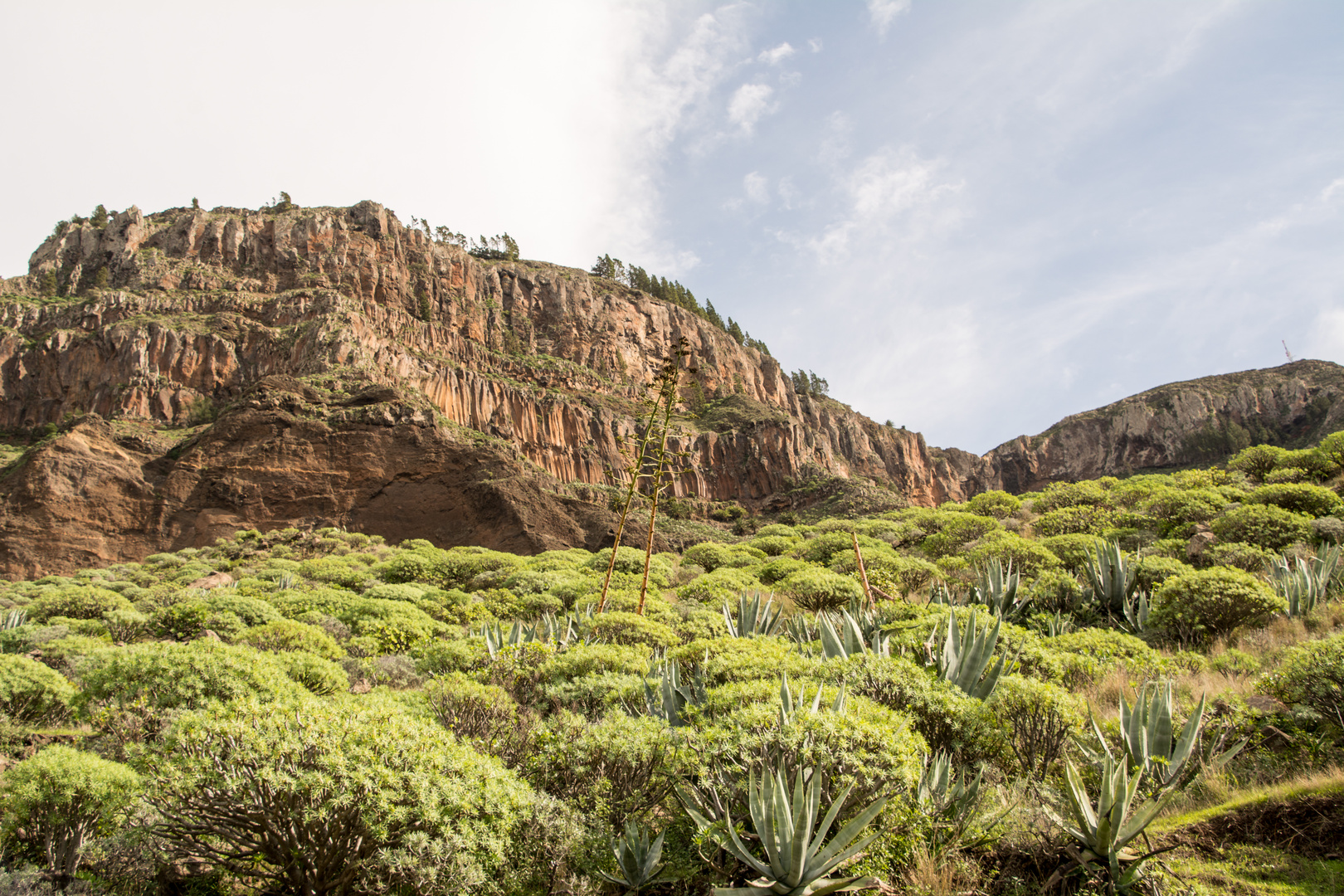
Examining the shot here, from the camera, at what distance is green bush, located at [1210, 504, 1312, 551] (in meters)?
13.2

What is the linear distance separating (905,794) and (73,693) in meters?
9.18

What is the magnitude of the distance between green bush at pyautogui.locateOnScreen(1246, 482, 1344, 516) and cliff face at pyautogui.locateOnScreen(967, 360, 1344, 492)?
65954 mm

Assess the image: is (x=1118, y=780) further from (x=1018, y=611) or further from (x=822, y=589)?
(x=822, y=589)

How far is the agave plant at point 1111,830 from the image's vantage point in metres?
3.83

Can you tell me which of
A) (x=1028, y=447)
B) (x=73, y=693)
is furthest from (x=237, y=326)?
(x=1028, y=447)

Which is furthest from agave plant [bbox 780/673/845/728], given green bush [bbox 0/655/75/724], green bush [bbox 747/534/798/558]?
green bush [bbox 747/534/798/558]

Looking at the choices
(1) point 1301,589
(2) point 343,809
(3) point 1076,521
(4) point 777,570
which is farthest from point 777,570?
(2) point 343,809

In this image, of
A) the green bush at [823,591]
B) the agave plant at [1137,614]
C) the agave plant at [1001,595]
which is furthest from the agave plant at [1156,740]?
the green bush at [823,591]

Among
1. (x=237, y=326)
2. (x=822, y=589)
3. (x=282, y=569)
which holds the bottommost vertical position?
(x=822, y=589)

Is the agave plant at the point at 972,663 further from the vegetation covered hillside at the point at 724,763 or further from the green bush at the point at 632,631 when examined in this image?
the green bush at the point at 632,631

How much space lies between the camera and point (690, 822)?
4.89 meters

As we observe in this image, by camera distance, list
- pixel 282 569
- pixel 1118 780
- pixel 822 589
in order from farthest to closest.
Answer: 1. pixel 282 569
2. pixel 822 589
3. pixel 1118 780

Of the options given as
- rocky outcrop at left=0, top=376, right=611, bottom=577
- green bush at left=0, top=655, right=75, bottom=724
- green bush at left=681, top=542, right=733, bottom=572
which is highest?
rocky outcrop at left=0, top=376, right=611, bottom=577

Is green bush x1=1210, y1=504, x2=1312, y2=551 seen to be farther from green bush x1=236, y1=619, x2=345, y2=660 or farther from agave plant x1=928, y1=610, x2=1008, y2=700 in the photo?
green bush x1=236, y1=619, x2=345, y2=660
